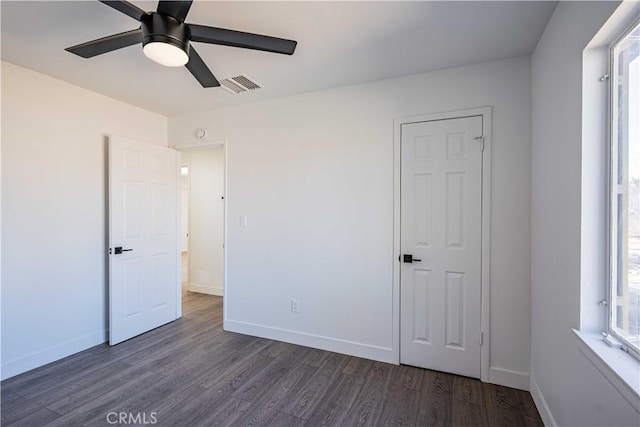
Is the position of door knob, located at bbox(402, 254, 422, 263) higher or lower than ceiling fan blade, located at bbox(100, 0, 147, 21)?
lower

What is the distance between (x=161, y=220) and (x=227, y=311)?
132 cm

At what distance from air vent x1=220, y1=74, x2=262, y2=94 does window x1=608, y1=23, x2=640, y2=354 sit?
241cm

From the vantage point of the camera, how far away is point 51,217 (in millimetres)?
2588

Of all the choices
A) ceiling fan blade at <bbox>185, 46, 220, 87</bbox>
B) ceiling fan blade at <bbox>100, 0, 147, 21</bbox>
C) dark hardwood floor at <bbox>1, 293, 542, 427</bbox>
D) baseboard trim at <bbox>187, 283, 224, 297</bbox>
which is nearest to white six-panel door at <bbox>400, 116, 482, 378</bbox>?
dark hardwood floor at <bbox>1, 293, 542, 427</bbox>

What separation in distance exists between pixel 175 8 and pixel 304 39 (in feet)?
2.88

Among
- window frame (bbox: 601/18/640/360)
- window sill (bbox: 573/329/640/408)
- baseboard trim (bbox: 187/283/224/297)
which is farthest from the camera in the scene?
baseboard trim (bbox: 187/283/224/297)

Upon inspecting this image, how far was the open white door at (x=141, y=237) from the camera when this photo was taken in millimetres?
2943

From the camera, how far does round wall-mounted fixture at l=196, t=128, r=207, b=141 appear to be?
11.3 ft

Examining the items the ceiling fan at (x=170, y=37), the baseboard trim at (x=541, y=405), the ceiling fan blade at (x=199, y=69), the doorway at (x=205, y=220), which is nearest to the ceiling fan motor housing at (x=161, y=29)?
the ceiling fan at (x=170, y=37)

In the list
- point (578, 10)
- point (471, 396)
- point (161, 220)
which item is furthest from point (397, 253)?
point (161, 220)

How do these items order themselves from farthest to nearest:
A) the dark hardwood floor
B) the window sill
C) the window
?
the dark hardwood floor, the window, the window sill

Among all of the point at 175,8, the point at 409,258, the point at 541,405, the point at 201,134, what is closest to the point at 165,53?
the point at 175,8

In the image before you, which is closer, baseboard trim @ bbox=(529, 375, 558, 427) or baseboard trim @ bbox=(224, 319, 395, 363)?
baseboard trim @ bbox=(529, 375, 558, 427)

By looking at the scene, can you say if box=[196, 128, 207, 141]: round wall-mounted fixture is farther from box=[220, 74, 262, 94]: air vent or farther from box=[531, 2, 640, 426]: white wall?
box=[531, 2, 640, 426]: white wall
